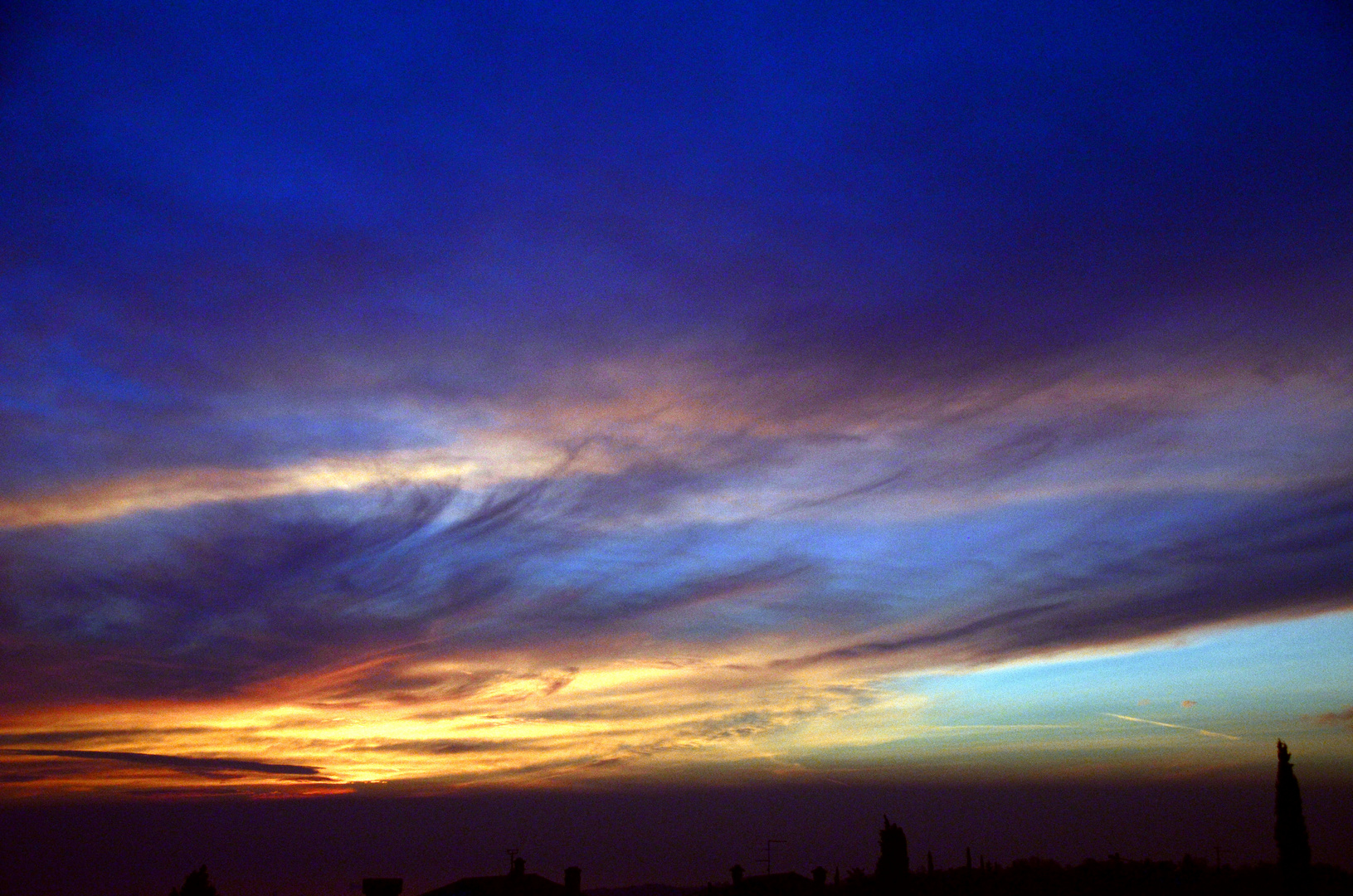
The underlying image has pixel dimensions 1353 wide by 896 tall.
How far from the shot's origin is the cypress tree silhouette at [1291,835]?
45156 mm

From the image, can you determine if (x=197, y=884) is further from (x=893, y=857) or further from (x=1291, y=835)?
(x=1291, y=835)

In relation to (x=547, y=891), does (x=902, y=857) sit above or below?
above

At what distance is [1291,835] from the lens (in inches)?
1789

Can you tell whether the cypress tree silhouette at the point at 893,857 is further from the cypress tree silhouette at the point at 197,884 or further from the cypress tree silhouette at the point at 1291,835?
Result: the cypress tree silhouette at the point at 197,884

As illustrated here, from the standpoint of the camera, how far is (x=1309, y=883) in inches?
1802

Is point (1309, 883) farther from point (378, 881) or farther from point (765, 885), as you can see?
point (378, 881)

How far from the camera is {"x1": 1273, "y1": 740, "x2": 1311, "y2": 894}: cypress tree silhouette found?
1778 inches

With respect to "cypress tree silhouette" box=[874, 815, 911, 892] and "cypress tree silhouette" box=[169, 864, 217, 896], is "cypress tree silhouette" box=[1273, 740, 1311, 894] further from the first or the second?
"cypress tree silhouette" box=[169, 864, 217, 896]

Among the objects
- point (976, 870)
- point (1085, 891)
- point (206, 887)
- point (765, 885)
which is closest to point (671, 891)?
point (765, 885)

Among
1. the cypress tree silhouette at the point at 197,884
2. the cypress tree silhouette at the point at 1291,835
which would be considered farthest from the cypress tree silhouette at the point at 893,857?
the cypress tree silhouette at the point at 197,884

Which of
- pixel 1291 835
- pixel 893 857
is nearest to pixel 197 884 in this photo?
pixel 893 857

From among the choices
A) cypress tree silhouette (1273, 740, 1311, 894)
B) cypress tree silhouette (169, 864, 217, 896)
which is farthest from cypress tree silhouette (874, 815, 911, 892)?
cypress tree silhouette (169, 864, 217, 896)

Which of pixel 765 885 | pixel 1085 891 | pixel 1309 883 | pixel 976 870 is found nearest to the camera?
pixel 1309 883

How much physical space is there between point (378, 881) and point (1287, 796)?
47.3 metres
